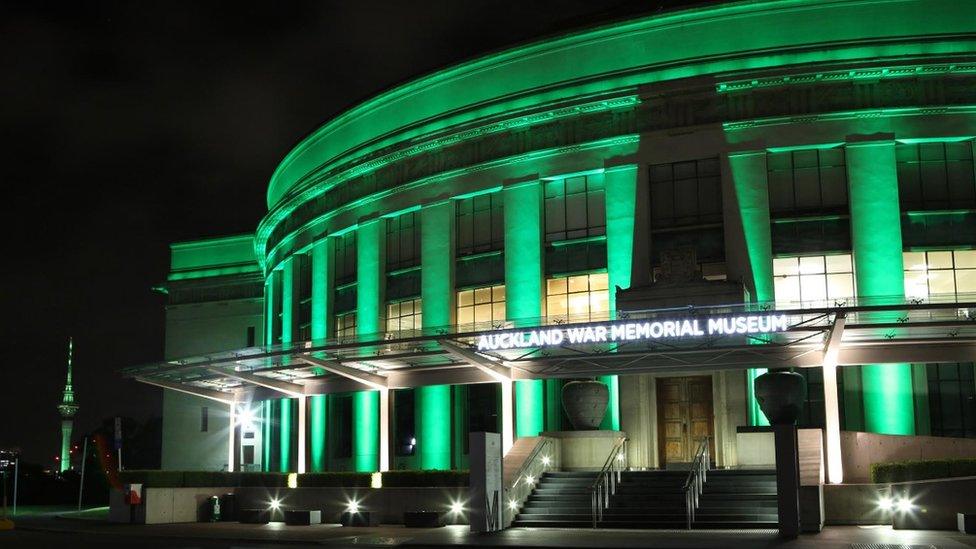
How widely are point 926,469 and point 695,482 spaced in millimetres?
6084

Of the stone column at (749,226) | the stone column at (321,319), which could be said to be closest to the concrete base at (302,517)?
the stone column at (749,226)

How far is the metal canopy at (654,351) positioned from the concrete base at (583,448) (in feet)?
7.96

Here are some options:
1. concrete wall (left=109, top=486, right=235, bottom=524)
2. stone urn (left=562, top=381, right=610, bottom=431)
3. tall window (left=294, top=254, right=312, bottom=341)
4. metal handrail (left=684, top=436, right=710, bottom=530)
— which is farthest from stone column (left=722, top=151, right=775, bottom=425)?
tall window (left=294, top=254, right=312, bottom=341)

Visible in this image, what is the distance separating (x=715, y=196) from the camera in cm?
4128

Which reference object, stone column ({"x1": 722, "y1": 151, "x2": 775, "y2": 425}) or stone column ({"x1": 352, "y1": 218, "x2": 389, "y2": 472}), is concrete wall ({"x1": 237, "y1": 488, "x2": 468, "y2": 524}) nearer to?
stone column ({"x1": 352, "y1": 218, "x2": 389, "y2": 472})

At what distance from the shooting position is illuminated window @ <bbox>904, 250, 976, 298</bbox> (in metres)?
38.6

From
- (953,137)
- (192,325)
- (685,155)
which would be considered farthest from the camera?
(192,325)

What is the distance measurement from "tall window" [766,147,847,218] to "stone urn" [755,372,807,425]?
296 inches

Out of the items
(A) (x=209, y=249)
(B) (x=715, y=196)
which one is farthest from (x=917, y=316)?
(A) (x=209, y=249)

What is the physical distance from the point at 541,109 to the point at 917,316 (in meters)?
16.6

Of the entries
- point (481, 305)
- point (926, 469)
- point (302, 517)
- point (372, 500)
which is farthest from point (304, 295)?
point (926, 469)

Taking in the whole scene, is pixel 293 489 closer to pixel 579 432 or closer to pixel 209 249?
pixel 579 432

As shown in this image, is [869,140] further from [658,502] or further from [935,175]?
[658,502]

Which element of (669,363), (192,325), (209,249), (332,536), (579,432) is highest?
(209,249)
